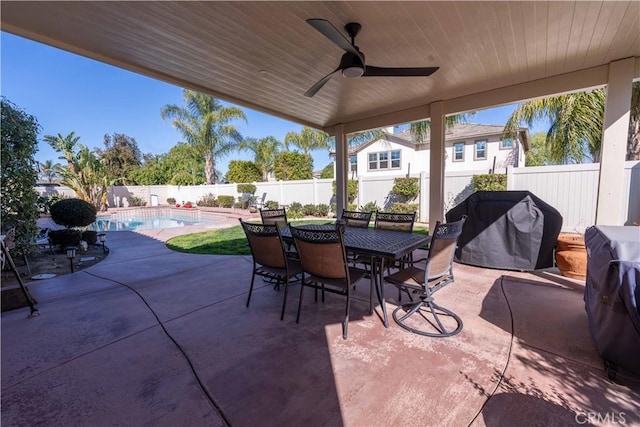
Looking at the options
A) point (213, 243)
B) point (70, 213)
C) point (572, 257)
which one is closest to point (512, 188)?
point (572, 257)

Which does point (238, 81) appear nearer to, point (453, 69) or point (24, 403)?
point (453, 69)

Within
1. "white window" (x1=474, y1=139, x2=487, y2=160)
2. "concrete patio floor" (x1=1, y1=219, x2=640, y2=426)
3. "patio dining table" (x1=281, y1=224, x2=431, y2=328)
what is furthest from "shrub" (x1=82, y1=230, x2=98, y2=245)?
"white window" (x1=474, y1=139, x2=487, y2=160)

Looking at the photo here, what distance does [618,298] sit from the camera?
1.68 meters

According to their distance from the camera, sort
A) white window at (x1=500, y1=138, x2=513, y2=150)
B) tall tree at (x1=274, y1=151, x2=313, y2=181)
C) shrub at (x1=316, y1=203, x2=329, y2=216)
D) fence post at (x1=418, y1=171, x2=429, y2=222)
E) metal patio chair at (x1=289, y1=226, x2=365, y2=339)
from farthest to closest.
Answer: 1. tall tree at (x1=274, y1=151, x2=313, y2=181)
2. white window at (x1=500, y1=138, x2=513, y2=150)
3. shrub at (x1=316, y1=203, x2=329, y2=216)
4. fence post at (x1=418, y1=171, x2=429, y2=222)
5. metal patio chair at (x1=289, y1=226, x2=365, y2=339)

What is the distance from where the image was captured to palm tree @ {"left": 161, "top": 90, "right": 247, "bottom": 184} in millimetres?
15881

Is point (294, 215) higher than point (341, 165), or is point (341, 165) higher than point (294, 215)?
point (341, 165)

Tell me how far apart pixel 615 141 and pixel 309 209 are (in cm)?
950

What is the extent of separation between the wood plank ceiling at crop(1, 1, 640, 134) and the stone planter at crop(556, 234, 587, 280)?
7.82 feet

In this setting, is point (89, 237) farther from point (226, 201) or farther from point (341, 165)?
point (226, 201)

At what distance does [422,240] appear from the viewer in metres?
2.95

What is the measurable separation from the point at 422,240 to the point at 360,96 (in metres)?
2.92

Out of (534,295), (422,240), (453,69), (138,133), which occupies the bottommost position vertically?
(534,295)

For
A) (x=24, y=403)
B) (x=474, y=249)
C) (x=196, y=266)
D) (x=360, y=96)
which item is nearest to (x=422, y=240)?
(x=474, y=249)

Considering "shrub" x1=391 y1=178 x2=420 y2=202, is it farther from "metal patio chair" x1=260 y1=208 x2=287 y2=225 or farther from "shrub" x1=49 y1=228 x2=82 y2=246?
"shrub" x1=49 y1=228 x2=82 y2=246
